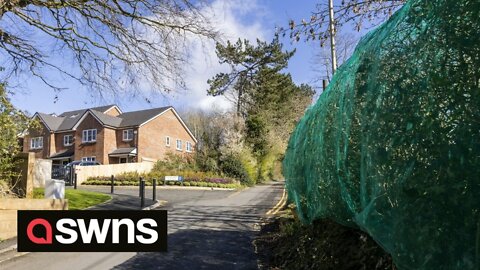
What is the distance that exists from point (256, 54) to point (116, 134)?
18.1m

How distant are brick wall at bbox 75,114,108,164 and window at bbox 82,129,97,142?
364 millimetres

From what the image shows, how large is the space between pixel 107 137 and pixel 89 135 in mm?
2260

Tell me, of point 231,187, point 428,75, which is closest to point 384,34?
point 428,75

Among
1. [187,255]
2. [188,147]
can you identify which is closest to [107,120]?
[188,147]

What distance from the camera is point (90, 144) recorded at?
46.2m

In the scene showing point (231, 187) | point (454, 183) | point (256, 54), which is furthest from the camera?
point (256, 54)

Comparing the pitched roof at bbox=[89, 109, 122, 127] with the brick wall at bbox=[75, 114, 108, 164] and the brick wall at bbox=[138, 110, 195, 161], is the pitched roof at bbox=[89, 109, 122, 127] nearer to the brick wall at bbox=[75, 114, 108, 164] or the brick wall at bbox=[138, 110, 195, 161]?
the brick wall at bbox=[75, 114, 108, 164]

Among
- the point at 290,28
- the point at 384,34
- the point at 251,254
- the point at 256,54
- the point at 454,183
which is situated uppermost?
the point at 256,54

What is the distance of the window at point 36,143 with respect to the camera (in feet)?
164

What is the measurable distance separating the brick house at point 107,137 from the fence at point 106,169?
19.8 ft

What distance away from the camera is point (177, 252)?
8336 millimetres

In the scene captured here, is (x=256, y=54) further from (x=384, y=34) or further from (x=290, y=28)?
(x=384, y=34)

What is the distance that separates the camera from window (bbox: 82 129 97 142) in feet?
151

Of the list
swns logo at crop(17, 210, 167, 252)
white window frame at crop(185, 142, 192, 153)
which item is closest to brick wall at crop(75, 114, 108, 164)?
white window frame at crop(185, 142, 192, 153)
